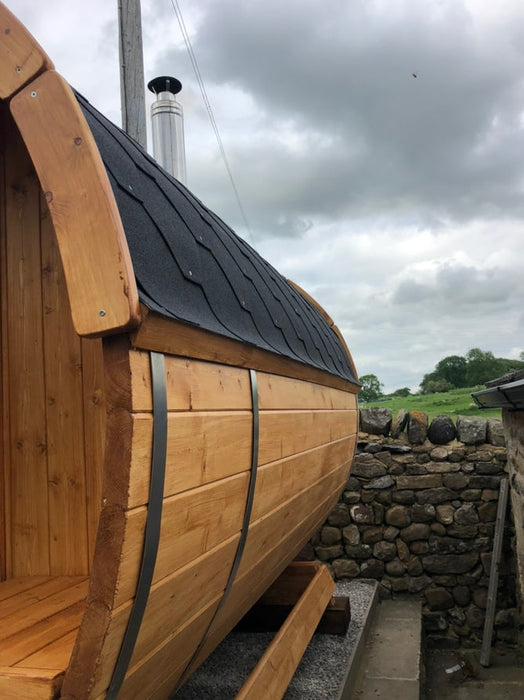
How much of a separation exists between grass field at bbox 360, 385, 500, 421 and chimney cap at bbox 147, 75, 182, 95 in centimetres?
444

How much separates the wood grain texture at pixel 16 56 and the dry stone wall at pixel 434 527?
6.46m

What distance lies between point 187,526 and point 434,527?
6304 millimetres

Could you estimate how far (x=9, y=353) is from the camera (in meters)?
2.49

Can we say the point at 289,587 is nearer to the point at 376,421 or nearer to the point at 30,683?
the point at 30,683

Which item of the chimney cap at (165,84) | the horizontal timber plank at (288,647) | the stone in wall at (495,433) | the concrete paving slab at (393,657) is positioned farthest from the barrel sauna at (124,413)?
the stone in wall at (495,433)

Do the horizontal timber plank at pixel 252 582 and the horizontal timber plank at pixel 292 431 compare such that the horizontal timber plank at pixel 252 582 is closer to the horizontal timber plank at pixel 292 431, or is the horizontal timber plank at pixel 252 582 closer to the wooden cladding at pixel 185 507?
the wooden cladding at pixel 185 507

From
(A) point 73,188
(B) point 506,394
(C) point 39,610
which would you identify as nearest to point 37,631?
(C) point 39,610

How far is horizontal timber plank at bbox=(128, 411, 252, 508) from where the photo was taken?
133 centimetres

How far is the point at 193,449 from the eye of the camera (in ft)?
5.17

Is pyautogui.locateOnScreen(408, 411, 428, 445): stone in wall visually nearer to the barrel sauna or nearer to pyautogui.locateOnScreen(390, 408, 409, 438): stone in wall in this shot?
pyautogui.locateOnScreen(390, 408, 409, 438): stone in wall

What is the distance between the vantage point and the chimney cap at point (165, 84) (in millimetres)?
5953

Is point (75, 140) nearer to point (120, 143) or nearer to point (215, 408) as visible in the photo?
point (120, 143)

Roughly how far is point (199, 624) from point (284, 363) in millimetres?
1002

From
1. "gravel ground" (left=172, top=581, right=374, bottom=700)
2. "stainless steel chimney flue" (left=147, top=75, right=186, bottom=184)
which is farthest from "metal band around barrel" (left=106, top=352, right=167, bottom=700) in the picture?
"stainless steel chimney flue" (left=147, top=75, right=186, bottom=184)
